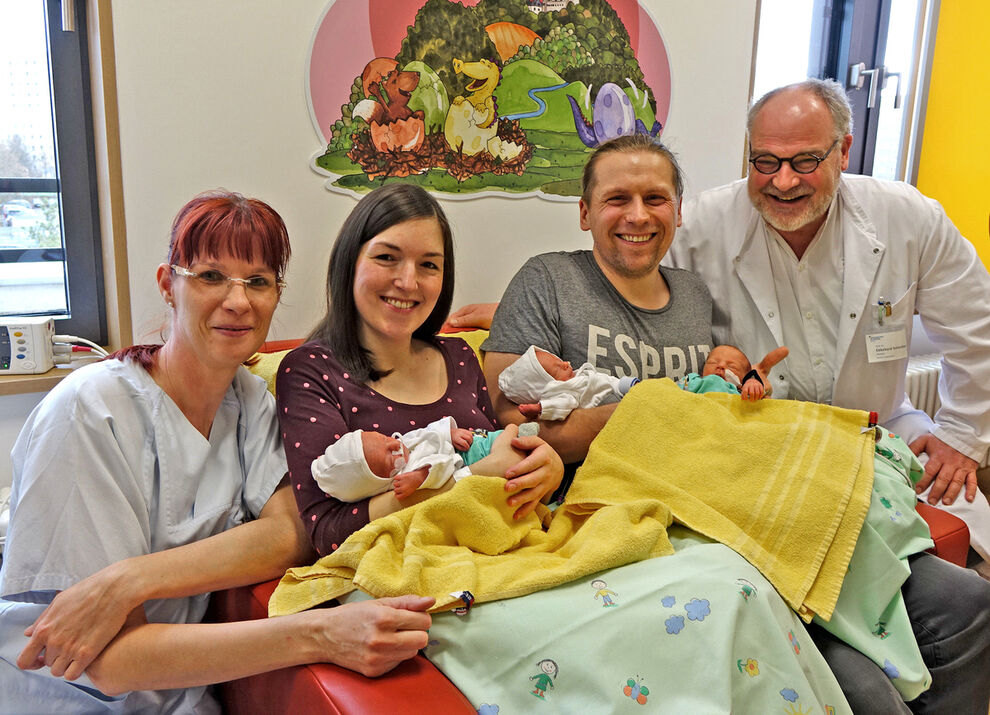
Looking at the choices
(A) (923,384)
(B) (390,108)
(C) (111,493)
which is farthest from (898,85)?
(C) (111,493)

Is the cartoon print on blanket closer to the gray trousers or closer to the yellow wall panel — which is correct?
the gray trousers

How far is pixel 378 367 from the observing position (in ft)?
5.74

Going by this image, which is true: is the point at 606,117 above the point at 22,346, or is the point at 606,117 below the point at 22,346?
above

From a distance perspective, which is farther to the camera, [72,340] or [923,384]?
[923,384]

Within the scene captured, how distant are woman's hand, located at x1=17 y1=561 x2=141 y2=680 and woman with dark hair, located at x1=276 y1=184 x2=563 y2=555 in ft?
1.16

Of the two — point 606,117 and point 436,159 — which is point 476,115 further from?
point 606,117

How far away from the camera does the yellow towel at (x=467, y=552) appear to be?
137 centimetres

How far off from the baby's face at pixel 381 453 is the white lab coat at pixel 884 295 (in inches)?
53.7

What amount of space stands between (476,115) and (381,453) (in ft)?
5.67

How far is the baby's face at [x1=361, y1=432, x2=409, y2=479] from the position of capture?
145cm

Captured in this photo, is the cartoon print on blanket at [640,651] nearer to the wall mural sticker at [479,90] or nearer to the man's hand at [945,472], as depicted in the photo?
the man's hand at [945,472]

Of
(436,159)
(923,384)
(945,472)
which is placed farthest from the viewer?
(923,384)

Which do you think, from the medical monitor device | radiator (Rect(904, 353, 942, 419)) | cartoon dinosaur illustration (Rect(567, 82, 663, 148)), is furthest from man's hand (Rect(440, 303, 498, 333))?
radiator (Rect(904, 353, 942, 419))

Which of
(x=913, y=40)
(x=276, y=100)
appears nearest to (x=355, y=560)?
(x=276, y=100)
